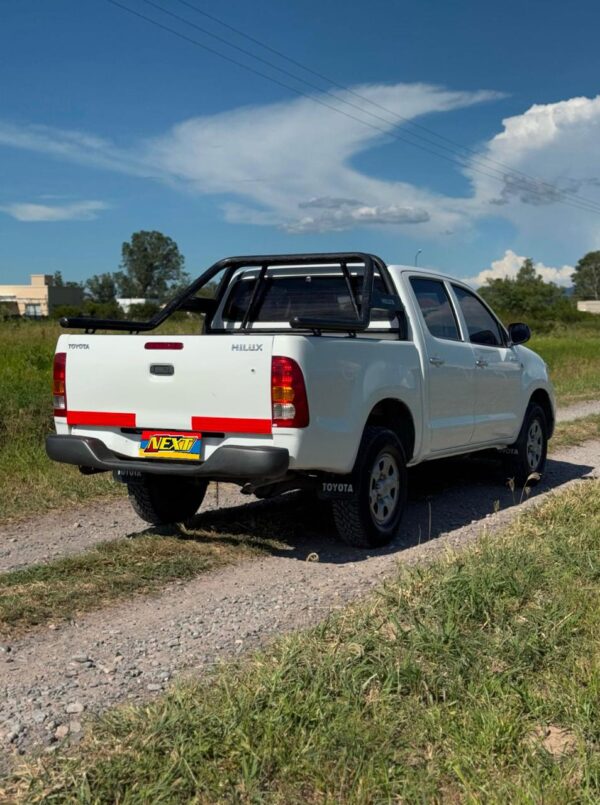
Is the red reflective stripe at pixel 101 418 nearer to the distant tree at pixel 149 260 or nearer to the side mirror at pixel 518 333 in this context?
the side mirror at pixel 518 333

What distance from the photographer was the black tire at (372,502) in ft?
20.2

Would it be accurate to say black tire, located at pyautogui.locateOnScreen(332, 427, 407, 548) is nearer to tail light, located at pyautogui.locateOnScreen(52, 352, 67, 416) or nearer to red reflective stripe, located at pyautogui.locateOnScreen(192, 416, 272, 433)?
red reflective stripe, located at pyautogui.locateOnScreen(192, 416, 272, 433)

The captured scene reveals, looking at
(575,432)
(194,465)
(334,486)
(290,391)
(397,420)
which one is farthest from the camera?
(575,432)

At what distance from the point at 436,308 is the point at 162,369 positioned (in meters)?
2.73

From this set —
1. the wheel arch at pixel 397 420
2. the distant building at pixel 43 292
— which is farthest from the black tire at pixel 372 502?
the distant building at pixel 43 292

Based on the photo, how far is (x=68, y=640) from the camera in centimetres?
452

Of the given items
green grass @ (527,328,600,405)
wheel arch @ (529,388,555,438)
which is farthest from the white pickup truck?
green grass @ (527,328,600,405)

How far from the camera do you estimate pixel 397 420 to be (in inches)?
271

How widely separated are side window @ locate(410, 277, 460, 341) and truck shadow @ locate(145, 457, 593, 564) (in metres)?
1.45

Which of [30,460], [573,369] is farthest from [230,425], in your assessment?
[573,369]

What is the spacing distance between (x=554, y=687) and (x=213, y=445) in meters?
2.79

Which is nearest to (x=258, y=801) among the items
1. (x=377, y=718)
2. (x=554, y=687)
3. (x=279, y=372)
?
(x=377, y=718)

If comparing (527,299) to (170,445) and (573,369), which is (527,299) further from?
(170,445)

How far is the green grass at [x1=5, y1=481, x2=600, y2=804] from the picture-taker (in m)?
2.95
